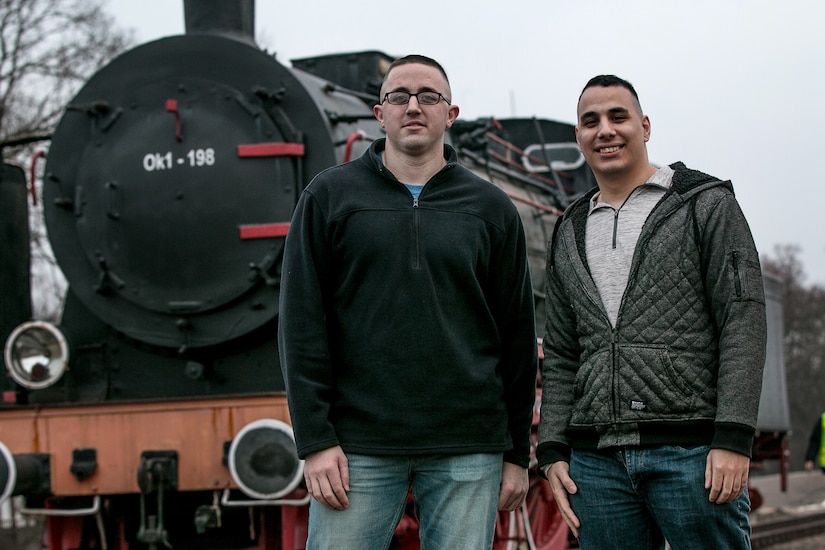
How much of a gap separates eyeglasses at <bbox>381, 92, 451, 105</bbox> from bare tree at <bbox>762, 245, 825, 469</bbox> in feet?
113

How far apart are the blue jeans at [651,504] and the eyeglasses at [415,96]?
0.92 meters

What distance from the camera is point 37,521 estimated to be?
37.6ft

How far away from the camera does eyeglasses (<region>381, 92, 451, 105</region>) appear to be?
8.46 feet

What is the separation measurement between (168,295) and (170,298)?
2cm

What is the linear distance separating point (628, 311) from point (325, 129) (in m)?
2.63

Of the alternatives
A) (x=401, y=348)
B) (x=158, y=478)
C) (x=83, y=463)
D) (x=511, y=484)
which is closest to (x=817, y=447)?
(x=158, y=478)

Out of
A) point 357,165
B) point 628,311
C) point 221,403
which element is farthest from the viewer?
point 221,403

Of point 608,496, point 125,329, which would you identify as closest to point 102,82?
point 125,329

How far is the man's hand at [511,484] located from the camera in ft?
8.60

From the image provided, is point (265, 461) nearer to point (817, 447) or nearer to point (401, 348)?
point (401, 348)

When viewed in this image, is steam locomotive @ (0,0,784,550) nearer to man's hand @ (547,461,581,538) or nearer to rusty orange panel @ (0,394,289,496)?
rusty orange panel @ (0,394,289,496)

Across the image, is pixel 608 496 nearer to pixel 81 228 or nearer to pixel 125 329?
pixel 125 329

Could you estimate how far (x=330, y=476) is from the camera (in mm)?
2438

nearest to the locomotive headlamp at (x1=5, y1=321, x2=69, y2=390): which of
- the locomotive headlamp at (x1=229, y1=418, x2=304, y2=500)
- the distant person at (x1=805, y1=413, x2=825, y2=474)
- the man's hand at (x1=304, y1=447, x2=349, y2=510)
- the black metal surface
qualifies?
the black metal surface
